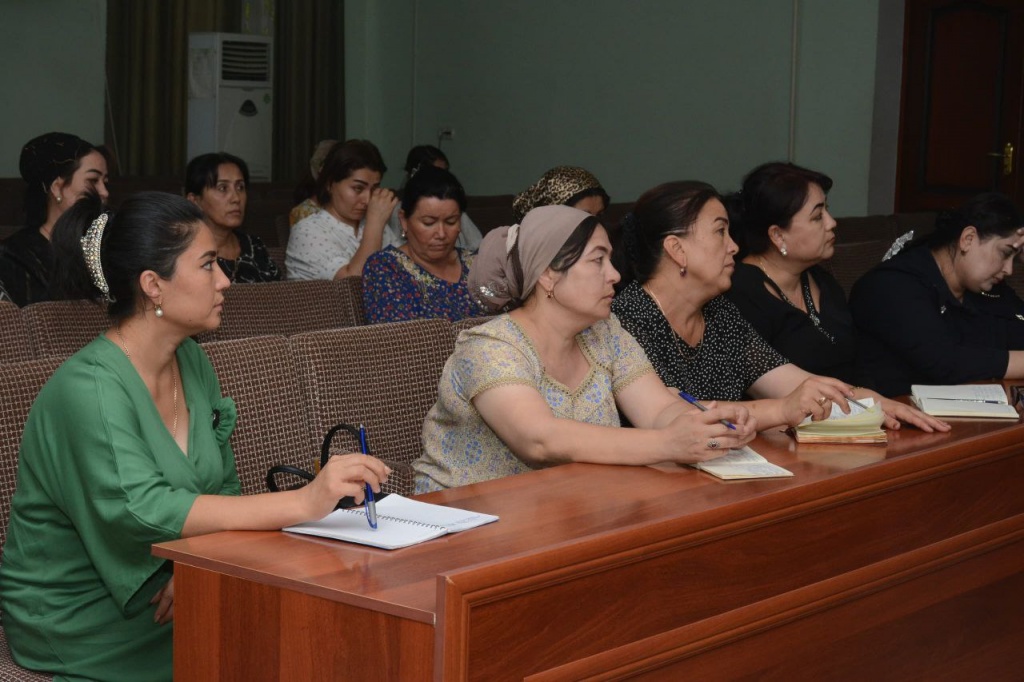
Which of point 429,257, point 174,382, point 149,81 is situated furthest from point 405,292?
point 149,81

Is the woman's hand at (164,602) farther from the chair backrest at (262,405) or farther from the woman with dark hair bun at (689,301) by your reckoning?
the woman with dark hair bun at (689,301)

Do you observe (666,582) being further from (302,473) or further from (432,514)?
(302,473)

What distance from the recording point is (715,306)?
3.05 metres

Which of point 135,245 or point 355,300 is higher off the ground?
point 135,245

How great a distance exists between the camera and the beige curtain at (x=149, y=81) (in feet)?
25.5

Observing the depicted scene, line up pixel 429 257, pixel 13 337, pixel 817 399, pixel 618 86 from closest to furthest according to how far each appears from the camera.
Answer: pixel 817 399 < pixel 13 337 < pixel 429 257 < pixel 618 86

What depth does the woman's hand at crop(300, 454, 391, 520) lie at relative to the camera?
171 centimetres

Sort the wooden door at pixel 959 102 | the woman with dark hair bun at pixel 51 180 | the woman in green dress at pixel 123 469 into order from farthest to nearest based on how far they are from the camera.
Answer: the wooden door at pixel 959 102
the woman with dark hair bun at pixel 51 180
the woman in green dress at pixel 123 469

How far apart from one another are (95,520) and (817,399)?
131 cm

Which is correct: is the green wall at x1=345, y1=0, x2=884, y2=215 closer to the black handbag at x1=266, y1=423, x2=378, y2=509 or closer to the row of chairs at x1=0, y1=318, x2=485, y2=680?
the row of chairs at x1=0, y1=318, x2=485, y2=680

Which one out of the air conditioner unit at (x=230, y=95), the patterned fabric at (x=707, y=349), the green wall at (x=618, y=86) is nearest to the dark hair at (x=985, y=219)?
the patterned fabric at (x=707, y=349)

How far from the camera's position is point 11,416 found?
2.10m

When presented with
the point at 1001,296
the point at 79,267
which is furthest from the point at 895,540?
the point at 1001,296

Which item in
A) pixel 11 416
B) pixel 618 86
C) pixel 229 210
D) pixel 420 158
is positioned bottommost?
pixel 11 416
